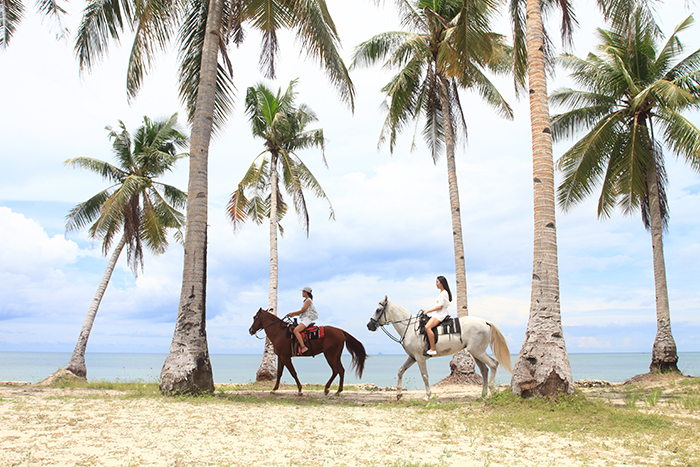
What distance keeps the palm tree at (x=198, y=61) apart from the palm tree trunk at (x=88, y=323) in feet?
38.9

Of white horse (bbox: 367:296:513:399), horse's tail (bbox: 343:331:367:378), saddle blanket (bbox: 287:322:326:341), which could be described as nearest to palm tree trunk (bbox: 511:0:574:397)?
white horse (bbox: 367:296:513:399)

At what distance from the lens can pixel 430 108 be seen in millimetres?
19875

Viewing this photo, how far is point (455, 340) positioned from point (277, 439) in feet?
17.9

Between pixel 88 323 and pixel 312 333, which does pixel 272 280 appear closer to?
pixel 312 333

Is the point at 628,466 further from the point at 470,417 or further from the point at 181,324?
the point at 181,324

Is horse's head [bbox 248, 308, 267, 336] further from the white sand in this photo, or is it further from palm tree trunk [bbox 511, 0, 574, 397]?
palm tree trunk [bbox 511, 0, 574, 397]

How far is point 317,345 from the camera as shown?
1147 centimetres

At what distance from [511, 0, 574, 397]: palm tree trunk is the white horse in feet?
5.31

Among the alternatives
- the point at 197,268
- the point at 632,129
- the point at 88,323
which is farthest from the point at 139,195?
the point at 632,129

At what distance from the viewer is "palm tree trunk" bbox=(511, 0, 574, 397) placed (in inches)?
333

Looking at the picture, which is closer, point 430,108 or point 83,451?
point 83,451

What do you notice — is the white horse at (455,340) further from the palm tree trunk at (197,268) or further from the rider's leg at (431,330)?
the palm tree trunk at (197,268)

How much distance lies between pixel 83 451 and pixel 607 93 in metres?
21.3

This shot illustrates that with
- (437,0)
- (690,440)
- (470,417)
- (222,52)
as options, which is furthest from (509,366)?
(437,0)
